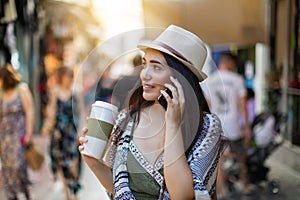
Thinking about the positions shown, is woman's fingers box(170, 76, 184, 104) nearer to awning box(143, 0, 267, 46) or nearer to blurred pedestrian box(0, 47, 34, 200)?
awning box(143, 0, 267, 46)

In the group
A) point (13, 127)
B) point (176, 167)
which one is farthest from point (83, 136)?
point (13, 127)

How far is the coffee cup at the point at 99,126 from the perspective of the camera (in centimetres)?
146

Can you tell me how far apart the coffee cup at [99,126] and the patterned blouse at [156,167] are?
0.03 m

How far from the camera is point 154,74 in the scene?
4.66ft

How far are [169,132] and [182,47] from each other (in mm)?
232

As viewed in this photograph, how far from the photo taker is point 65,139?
14.0 ft

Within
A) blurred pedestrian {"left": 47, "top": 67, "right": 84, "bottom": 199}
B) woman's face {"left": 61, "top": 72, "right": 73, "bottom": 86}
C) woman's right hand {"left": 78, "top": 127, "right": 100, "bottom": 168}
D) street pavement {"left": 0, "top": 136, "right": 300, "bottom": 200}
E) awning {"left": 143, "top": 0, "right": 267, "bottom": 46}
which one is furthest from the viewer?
woman's face {"left": 61, "top": 72, "right": 73, "bottom": 86}

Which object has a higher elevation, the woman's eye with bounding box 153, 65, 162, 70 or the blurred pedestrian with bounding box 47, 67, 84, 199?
the woman's eye with bounding box 153, 65, 162, 70

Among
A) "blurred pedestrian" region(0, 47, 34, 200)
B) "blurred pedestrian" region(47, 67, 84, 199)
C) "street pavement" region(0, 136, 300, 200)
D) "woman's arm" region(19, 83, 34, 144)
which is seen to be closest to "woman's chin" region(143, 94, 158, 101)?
"street pavement" region(0, 136, 300, 200)

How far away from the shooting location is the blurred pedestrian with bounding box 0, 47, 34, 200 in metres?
3.61

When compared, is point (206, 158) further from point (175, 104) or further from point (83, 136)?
point (83, 136)

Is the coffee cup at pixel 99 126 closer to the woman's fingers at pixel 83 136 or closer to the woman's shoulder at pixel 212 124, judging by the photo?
the woman's fingers at pixel 83 136

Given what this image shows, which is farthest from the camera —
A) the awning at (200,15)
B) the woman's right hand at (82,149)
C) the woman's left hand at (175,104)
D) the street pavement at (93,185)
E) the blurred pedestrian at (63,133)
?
the blurred pedestrian at (63,133)

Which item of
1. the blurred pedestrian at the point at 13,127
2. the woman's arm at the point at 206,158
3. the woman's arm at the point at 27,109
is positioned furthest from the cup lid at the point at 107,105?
the woman's arm at the point at 27,109
